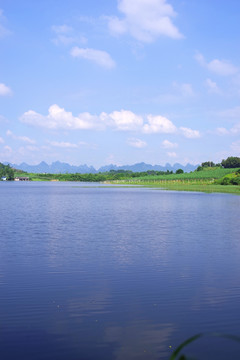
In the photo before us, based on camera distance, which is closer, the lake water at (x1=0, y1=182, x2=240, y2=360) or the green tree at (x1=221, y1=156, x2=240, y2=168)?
the lake water at (x1=0, y1=182, x2=240, y2=360)

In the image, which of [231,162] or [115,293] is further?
[231,162]

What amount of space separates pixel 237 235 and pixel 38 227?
1415cm

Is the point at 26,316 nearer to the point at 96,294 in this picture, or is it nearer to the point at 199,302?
the point at 96,294

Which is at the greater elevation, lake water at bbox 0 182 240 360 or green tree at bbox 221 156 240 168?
green tree at bbox 221 156 240 168

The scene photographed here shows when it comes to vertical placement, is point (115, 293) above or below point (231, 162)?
below

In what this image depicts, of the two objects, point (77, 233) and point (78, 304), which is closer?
point (78, 304)

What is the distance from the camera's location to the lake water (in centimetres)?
873

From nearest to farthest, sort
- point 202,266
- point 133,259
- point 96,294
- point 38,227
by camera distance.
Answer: point 96,294
point 202,266
point 133,259
point 38,227

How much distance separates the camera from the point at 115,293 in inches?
493

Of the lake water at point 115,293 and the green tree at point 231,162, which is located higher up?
the green tree at point 231,162

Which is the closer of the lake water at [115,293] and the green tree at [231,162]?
the lake water at [115,293]

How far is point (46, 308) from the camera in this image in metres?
11.0

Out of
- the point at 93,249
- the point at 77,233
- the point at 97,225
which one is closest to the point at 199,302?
the point at 93,249

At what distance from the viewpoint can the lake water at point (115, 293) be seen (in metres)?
8.73
